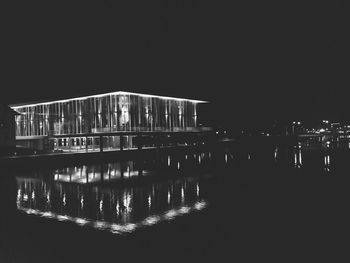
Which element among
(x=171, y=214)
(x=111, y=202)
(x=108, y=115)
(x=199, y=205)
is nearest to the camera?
(x=171, y=214)

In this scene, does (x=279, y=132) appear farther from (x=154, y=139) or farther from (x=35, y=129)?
(x=35, y=129)

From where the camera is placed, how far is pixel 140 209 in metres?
10.9

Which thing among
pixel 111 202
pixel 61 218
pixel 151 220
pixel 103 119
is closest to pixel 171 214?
pixel 151 220

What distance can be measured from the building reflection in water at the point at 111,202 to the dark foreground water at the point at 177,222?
30 millimetres

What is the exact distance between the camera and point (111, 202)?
476 inches

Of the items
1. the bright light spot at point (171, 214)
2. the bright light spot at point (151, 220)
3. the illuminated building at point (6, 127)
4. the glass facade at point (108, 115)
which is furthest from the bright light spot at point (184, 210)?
the illuminated building at point (6, 127)

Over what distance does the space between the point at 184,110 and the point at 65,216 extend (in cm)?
4232

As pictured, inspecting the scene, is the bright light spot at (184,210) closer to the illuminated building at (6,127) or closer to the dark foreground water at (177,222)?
the dark foreground water at (177,222)

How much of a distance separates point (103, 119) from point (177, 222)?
115 ft

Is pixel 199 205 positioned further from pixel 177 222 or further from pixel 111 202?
pixel 111 202

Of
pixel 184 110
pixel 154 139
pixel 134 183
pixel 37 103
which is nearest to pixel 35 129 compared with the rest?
pixel 37 103

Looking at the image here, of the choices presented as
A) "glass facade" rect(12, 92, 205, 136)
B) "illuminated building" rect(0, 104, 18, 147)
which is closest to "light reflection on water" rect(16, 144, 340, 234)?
"illuminated building" rect(0, 104, 18, 147)

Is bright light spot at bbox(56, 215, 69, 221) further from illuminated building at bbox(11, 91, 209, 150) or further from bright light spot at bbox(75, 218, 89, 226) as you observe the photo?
illuminated building at bbox(11, 91, 209, 150)

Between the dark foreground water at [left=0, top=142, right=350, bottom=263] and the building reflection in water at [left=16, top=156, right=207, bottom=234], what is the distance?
30 millimetres
